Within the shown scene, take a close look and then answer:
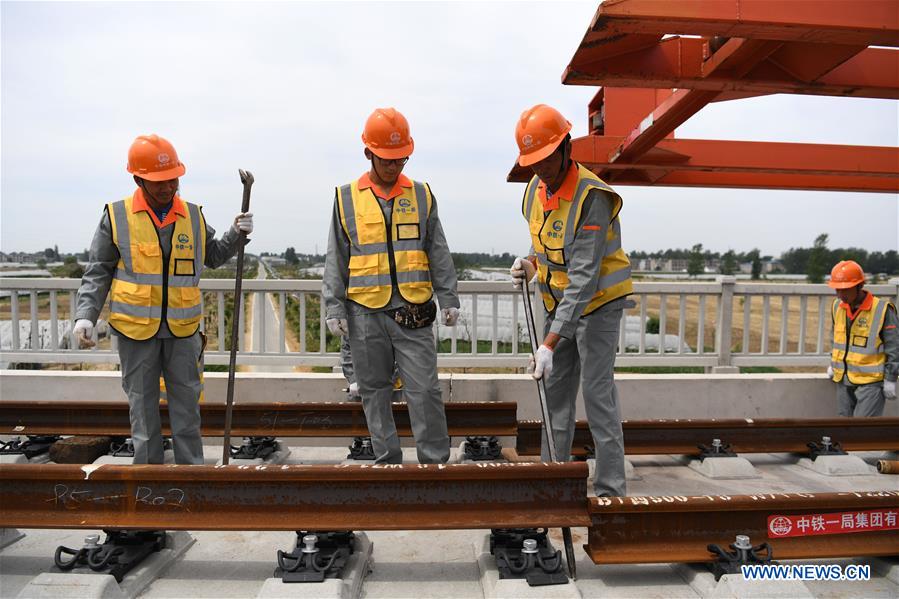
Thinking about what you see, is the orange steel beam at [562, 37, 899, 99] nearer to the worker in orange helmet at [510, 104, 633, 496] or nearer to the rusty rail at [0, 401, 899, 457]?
the worker in orange helmet at [510, 104, 633, 496]

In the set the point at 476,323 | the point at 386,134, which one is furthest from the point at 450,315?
the point at 476,323

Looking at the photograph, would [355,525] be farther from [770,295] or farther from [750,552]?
[770,295]

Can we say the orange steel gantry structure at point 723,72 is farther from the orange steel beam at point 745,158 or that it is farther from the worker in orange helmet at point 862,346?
the worker in orange helmet at point 862,346

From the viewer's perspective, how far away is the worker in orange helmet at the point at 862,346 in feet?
20.3

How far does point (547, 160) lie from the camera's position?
361cm

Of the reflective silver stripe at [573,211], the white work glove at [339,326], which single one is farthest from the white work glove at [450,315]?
the reflective silver stripe at [573,211]

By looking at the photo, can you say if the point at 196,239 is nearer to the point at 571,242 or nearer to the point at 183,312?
the point at 183,312

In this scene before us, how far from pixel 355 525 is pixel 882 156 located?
6.12 meters

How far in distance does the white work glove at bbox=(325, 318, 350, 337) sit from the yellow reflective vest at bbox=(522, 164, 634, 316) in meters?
1.36

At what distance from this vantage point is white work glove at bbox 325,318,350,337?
3.93 meters

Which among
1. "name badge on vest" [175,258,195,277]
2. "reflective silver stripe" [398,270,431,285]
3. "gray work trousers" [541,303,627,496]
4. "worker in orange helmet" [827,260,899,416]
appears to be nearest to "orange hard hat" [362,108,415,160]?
"reflective silver stripe" [398,270,431,285]

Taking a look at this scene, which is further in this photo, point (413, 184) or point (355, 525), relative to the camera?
point (413, 184)

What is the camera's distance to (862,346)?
20.6 ft

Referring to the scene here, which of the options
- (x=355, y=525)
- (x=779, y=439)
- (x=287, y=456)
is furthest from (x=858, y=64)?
(x=287, y=456)
